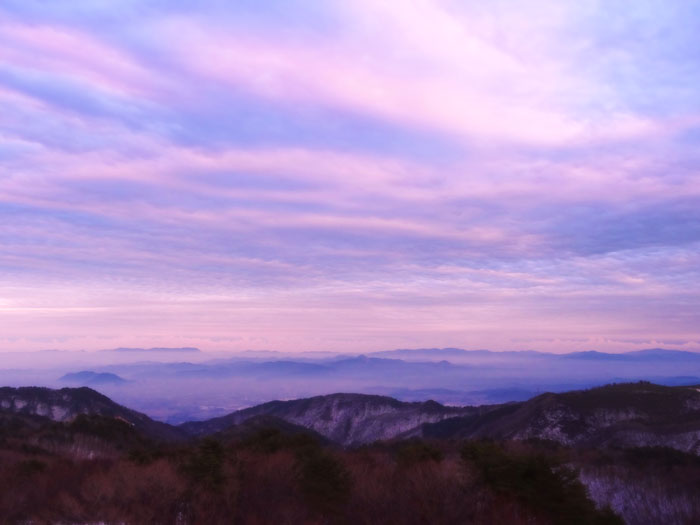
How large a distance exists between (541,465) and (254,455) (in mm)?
10788

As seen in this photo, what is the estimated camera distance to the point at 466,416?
76.1 meters

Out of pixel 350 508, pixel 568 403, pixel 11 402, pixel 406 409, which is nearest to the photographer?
pixel 350 508

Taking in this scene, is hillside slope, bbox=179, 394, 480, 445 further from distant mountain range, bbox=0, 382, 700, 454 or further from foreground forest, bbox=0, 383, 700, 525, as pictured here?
foreground forest, bbox=0, 383, 700, 525

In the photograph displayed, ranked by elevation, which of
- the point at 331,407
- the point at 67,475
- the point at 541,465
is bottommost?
the point at 331,407

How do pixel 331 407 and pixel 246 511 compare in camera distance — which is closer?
pixel 246 511

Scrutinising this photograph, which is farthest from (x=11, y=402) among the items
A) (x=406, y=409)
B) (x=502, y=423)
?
(x=502, y=423)

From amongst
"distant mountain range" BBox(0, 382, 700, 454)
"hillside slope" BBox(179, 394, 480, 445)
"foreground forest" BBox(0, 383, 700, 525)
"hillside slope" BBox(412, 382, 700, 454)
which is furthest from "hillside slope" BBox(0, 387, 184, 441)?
"foreground forest" BBox(0, 383, 700, 525)

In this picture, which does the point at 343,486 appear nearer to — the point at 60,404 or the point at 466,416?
the point at 466,416

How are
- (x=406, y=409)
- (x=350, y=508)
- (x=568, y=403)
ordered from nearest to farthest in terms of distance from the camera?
1. (x=350, y=508)
2. (x=568, y=403)
3. (x=406, y=409)

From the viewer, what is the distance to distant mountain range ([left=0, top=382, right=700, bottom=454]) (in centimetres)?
4972

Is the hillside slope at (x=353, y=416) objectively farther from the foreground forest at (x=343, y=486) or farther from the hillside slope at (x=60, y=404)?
the foreground forest at (x=343, y=486)

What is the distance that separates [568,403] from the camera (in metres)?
61.9

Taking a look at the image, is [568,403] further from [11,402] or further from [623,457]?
[11,402]

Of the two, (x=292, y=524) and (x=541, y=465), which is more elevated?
(x=541, y=465)
